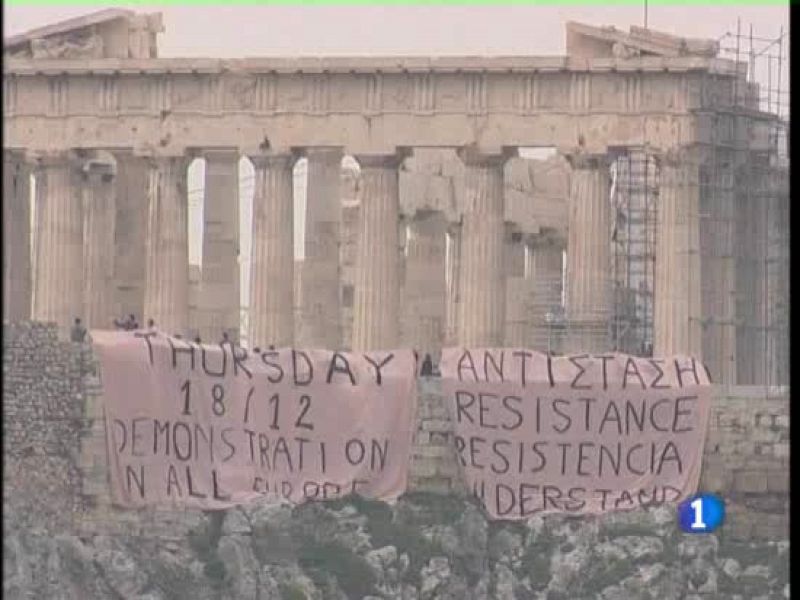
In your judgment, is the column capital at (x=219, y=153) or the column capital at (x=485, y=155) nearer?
the column capital at (x=485, y=155)

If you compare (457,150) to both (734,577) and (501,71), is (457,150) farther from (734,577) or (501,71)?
(734,577)

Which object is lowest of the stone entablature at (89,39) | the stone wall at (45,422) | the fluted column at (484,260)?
the stone wall at (45,422)

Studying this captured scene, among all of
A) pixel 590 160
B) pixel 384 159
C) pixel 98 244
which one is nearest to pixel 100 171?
pixel 98 244

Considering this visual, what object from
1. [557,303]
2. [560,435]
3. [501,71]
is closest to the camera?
[560,435]

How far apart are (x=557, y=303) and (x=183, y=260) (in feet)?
26.6

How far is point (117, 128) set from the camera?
201 feet

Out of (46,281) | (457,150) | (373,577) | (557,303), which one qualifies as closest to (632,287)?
(557,303)

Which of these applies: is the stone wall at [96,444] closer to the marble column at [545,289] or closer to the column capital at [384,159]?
the marble column at [545,289]

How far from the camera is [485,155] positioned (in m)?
59.8

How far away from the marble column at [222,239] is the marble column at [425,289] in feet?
14.7

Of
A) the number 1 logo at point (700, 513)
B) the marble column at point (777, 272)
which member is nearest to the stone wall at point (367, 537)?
the number 1 logo at point (700, 513)

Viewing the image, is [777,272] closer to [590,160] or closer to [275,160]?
[590,160]

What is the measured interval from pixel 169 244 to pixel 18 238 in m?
3.72

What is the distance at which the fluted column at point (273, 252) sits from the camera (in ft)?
200
